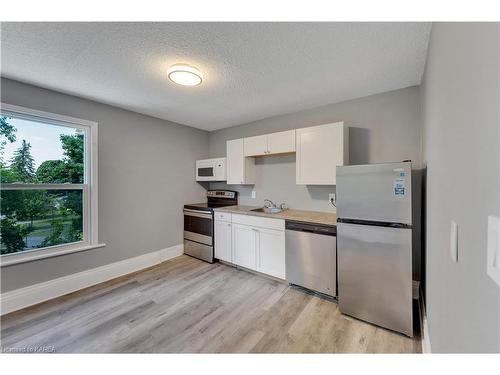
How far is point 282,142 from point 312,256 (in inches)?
61.2

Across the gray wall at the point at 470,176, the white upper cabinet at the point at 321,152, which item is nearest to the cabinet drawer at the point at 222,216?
the white upper cabinet at the point at 321,152

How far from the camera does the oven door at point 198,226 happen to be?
11.2 feet

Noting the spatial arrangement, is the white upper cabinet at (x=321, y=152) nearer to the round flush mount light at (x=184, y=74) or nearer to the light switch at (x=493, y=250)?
the round flush mount light at (x=184, y=74)

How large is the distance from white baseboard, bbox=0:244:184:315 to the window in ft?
1.10

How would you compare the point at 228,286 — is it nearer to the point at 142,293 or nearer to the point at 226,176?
the point at 142,293

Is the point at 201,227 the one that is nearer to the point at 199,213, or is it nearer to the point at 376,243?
the point at 199,213

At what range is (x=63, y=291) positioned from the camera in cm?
243

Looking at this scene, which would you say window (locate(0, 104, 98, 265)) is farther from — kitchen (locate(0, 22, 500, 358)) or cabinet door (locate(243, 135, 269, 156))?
cabinet door (locate(243, 135, 269, 156))

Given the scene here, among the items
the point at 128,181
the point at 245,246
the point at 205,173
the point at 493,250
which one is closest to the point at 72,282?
the point at 128,181

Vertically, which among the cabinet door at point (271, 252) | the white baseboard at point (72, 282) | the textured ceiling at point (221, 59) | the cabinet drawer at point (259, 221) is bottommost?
the white baseboard at point (72, 282)

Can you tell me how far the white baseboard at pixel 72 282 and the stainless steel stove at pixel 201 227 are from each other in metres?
0.45
